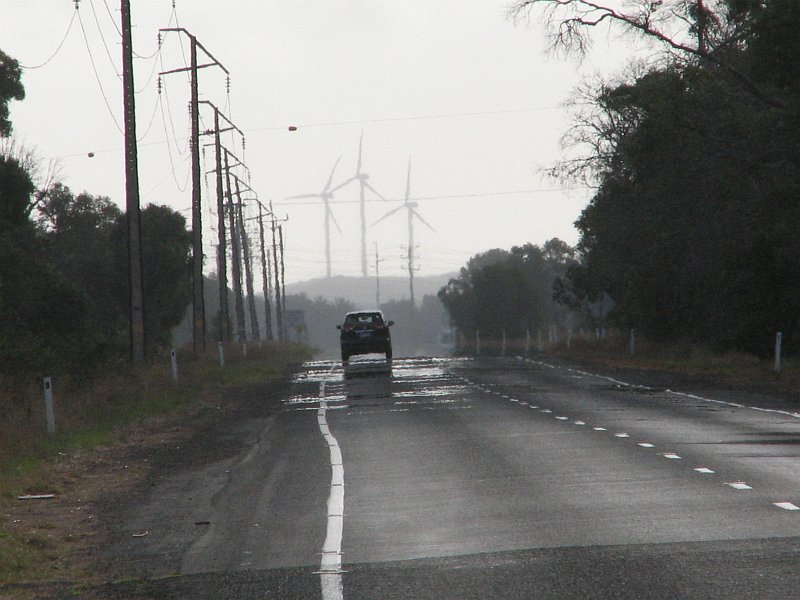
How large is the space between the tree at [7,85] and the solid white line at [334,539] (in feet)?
103

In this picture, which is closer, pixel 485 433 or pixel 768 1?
pixel 485 433

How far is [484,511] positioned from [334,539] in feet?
5.56

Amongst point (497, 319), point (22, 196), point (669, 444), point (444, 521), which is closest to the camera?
point (444, 521)

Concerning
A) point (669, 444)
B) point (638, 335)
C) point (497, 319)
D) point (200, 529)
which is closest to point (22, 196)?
point (638, 335)

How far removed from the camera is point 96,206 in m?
94.7

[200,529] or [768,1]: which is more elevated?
[768,1]

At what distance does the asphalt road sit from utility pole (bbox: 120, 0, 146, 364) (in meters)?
10.8

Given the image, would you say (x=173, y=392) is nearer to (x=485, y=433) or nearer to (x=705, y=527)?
(x=485, y=433)

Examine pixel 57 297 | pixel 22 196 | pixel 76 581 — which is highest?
pixel 22 196

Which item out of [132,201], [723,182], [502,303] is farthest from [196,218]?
[502,303]

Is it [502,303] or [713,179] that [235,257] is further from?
[502,303]

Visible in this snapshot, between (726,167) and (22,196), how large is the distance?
2553 cm

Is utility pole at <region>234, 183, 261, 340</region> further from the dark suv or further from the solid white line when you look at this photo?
the solid white line

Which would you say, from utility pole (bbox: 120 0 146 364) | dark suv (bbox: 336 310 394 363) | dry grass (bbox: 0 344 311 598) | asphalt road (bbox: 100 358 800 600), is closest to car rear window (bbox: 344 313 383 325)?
dark suv (bbox: 336 310 394 363)
